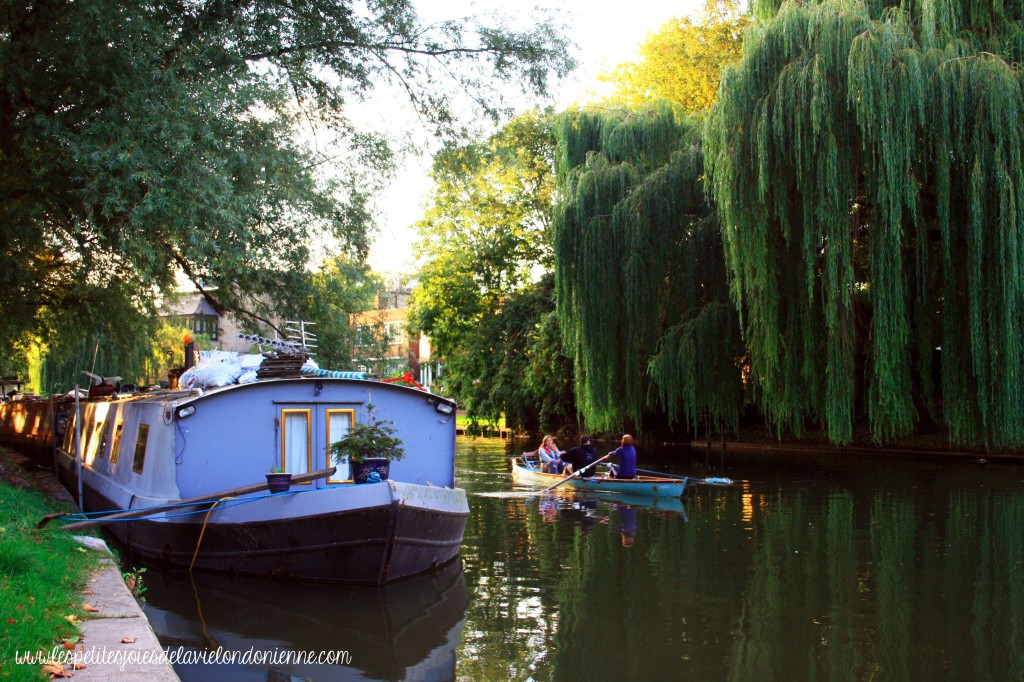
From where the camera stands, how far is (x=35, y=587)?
6.51 meters

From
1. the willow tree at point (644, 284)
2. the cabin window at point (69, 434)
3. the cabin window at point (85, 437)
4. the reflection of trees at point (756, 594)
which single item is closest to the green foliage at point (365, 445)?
the reflection of trees at point (756, 594)

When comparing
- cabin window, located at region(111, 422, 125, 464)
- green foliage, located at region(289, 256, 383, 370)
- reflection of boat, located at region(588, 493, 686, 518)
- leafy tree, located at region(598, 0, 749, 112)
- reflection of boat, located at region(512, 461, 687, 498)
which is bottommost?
reflection of boat, located at region(588, 493, 686, 518)

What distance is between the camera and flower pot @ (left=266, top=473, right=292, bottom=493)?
1062cm

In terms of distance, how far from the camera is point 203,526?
11.4 metres

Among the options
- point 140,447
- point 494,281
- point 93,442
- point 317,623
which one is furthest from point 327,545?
point 494,281

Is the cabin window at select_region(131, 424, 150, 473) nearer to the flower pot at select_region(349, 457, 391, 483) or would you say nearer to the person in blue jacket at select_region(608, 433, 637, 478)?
the flower pot at select_region(349, 457, 391, 483)

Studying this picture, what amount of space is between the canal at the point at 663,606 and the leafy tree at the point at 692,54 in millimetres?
20172

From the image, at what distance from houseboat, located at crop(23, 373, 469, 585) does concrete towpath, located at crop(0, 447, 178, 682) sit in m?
2.94

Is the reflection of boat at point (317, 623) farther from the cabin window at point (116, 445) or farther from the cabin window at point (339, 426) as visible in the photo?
the cabin window at point (116, 445)

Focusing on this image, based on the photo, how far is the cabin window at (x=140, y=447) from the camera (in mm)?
13095

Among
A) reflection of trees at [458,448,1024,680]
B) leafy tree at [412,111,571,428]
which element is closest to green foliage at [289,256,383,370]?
reflection of trees at [458,448,1024,680]

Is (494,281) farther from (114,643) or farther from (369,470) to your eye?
(114,643)

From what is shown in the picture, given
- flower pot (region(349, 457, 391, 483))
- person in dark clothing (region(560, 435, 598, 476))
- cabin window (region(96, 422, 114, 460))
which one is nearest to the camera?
flower pot (region(349, 457, 391, 483))

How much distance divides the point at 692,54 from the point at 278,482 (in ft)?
87.4
